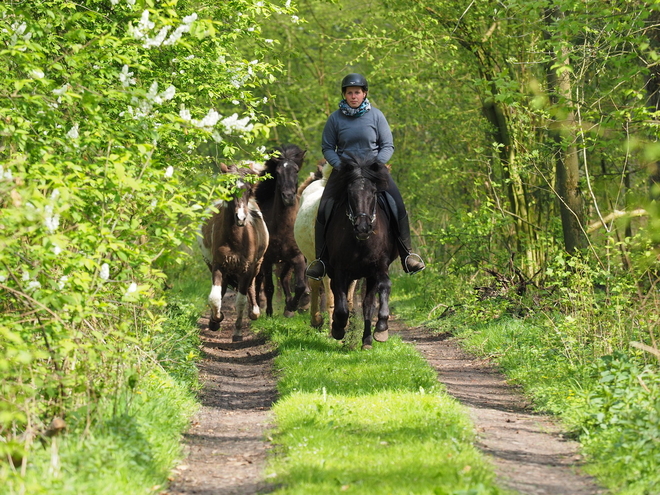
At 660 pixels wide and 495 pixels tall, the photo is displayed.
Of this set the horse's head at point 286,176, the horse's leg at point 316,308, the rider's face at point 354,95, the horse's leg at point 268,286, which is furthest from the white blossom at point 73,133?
the horse's leg at point 268,286

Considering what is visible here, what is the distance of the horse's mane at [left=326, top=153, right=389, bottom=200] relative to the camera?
10.6 m

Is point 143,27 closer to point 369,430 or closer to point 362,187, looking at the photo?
point 369,430

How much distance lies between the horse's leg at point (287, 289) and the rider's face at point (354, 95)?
486 cm

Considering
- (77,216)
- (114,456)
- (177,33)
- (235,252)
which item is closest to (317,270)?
(235,252)

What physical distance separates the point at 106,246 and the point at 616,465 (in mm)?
3644

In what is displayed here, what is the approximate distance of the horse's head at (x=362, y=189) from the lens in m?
10.3

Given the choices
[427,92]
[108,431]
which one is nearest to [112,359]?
[108,431]

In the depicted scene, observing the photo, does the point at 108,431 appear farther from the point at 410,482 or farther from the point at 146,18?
the point at 146,18

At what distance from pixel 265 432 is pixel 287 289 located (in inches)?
345

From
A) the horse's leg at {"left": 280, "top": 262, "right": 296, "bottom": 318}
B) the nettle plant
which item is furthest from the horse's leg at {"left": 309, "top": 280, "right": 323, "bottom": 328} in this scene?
the nettle plant

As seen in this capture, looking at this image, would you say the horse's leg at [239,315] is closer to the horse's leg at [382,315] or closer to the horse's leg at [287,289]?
the horse's leg at [287,289]

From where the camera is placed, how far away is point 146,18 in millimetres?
6680

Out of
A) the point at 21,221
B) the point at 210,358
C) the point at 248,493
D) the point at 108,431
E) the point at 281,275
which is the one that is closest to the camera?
the point at 21,221

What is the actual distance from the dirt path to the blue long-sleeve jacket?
9.32 ft
